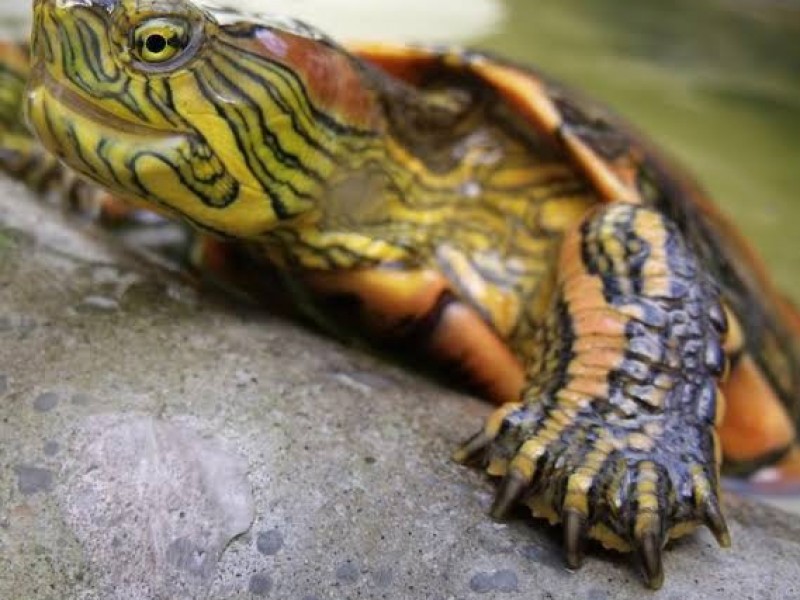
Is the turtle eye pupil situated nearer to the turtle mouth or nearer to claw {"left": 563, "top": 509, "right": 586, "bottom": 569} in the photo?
the turtle mouth

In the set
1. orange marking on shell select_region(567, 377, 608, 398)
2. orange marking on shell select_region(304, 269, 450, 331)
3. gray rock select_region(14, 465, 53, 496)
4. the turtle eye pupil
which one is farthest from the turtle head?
orange marking on shell select_region(567, 377, 608, 398)

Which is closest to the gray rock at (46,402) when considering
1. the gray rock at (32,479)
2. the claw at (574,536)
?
the gray rock at (32,479)

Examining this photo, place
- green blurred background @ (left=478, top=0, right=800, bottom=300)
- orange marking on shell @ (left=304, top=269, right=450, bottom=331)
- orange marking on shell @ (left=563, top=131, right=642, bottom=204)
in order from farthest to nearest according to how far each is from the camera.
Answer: green blurred background @ (left=478, top=0, right=800, bottom=300) → orange marking on shell @ (left=563, top=131, right=642, bottom=204) → orange marking on shell @ (left=304, top=269, right=450, bottom=331)

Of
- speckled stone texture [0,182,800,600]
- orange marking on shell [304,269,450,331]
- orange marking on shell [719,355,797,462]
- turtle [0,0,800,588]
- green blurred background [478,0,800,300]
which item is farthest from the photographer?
green blurred background [478,0,800,300]

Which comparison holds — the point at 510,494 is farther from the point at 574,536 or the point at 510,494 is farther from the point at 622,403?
the point at 622,403

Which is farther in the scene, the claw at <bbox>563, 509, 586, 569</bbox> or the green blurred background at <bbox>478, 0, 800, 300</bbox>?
the green blurred background at <bbox>478, 0, 800, 300</bbox>

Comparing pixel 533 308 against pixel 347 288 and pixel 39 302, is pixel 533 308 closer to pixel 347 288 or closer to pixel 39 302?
pixel 347 288

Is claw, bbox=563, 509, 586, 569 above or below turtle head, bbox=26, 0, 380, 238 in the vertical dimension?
below

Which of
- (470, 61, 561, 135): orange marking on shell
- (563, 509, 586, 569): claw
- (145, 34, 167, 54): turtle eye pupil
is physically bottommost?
(563, 509, 586, 569): claw
